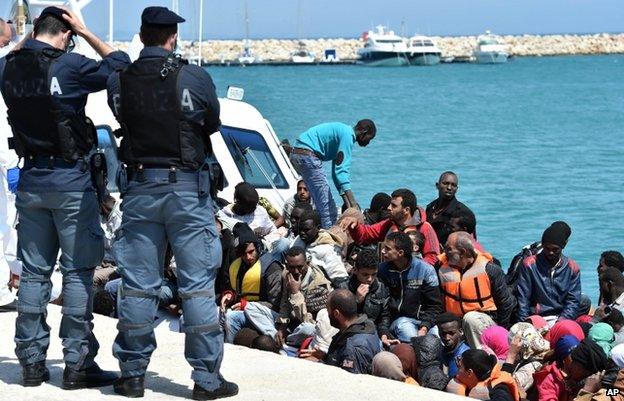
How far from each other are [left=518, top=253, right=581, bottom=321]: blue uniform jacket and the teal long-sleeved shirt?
288 cm

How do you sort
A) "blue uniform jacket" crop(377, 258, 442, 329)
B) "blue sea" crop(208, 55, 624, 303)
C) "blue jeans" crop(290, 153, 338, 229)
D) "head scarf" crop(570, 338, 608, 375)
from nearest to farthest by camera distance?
"head scarf" crop(570, 338, 608, 375)
"blue uniform jacket" crop(377, 258, 442, 329)
"blue jeans" crop(290, 153, 338, 229)
"blue sea" crop(208, 55, 624, 303)

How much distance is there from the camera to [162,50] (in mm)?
7254

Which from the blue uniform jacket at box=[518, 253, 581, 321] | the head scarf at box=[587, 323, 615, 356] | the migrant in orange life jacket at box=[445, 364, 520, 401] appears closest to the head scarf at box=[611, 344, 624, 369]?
the head scarf at box=[587, 323, 615, 356]

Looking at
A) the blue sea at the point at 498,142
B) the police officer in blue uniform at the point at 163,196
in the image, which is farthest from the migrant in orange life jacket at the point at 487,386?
the blue sea at the point at 498,142

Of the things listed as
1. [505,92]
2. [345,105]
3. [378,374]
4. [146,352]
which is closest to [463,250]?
[378,374]

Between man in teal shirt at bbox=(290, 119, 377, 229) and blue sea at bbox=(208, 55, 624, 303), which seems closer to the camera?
man in teal shirt at bbox=(290, 119, 377, 229)

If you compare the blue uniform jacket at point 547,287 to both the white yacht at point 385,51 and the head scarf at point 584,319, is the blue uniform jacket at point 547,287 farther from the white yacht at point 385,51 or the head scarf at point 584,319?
the white yacht at point 385,51

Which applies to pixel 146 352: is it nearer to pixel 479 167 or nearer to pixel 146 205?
pixel 146 205

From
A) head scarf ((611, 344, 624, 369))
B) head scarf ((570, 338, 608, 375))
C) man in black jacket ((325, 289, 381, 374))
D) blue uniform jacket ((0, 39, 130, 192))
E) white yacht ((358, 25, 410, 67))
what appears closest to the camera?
blue uniform jacket ((0, 39, 130, 192))

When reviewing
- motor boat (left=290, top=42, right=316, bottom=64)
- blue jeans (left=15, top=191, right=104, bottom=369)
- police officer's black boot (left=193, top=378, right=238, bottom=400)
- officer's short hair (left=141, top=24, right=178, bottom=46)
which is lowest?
motor boat (left=290, top=42, right=316, bottom=64)

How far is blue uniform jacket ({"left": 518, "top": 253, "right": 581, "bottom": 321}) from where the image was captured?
36.5 feet

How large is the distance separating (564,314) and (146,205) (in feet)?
16.3

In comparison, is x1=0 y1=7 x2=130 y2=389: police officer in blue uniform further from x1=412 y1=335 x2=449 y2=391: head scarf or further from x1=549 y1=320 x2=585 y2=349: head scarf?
x1=549 y1=320 x2=585 y2=349: head scarf

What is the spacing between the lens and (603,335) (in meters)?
9.56
